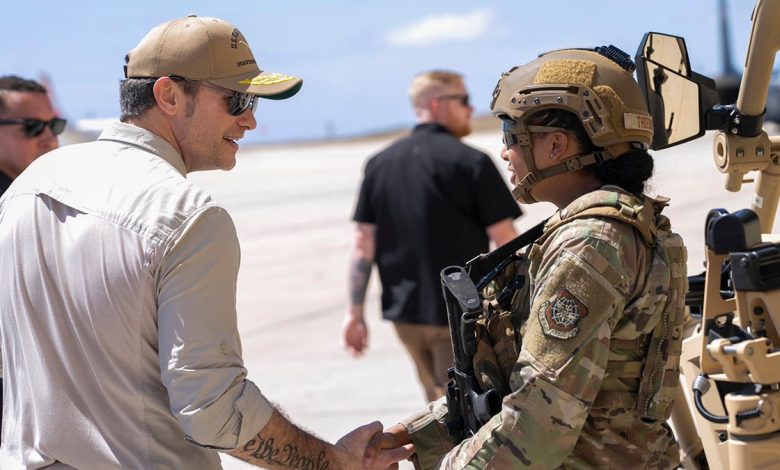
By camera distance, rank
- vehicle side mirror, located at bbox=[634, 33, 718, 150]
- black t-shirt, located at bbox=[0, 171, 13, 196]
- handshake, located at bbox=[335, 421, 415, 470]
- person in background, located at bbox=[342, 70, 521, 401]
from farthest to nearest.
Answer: person in background, located at bbox=[342, 70, 521, 401]
black t-shirt, located at bbox=[0, 171, 13, 196]
vehicle side mirror, located at bbox=[634, 33, 718, 150]
handshake, located at bbox=[335, 421, 415, 470]

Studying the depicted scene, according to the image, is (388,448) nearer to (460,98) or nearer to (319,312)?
(460,98)

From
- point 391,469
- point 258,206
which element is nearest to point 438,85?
point 391,469

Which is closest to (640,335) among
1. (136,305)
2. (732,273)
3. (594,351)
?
(594,351)

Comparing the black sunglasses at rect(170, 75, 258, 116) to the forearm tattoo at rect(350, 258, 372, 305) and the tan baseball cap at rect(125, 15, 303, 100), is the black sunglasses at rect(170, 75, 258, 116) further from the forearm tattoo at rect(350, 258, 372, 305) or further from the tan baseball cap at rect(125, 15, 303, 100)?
the forearm tattoo at rect(350, 258, 372, 305)

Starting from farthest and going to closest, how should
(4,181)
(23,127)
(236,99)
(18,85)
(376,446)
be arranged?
(18,85) < (23,127) < (4,181) < (376,446) < (236,99)

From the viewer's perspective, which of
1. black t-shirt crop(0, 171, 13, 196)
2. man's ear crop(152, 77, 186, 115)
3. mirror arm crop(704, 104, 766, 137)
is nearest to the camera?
man's ear crop(152, 77, 186, 115)

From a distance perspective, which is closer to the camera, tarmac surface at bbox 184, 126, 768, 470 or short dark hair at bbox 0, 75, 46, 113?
short dark hair at bbox 0, 75, 46, 113

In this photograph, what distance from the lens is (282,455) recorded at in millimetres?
2777

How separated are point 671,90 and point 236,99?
1.31m

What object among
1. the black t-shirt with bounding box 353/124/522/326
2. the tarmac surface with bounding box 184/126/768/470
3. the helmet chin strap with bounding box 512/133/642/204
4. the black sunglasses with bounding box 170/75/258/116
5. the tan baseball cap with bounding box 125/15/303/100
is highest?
the tan baseball cap with bounding box 125/15/303/100

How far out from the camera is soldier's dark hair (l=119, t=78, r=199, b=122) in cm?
286

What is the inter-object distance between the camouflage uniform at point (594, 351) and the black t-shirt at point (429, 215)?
330cm

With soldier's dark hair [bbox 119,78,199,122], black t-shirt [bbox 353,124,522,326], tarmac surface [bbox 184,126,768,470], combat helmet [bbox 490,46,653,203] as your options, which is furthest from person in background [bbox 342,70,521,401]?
soldier's dark hair [bbox 119,78,199,122]

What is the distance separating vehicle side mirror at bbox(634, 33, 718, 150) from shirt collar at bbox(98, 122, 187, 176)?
1.38 meters
